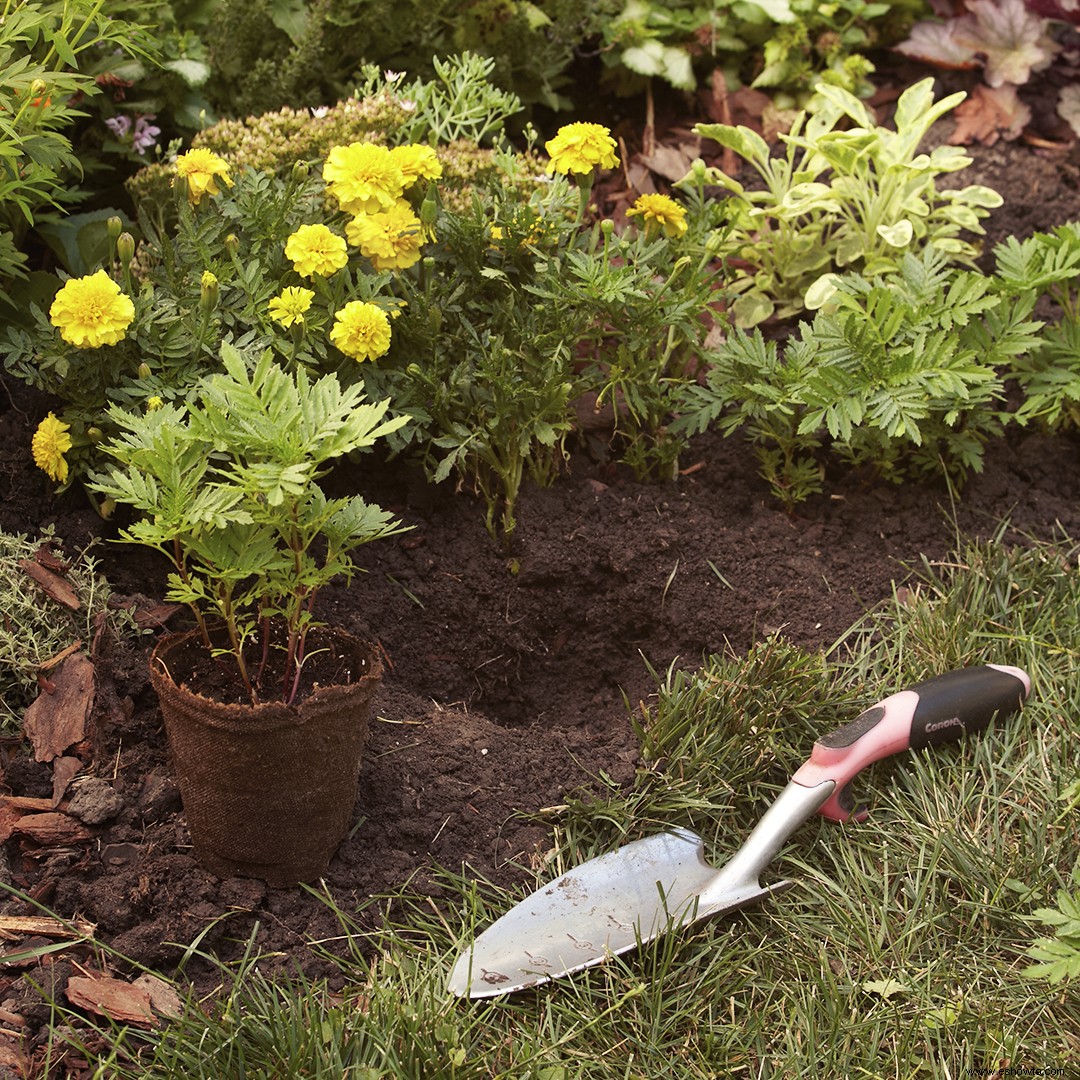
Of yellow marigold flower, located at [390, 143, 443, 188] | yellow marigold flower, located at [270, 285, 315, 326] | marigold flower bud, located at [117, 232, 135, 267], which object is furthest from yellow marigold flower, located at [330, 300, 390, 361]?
marigold flower bud, located at [117, 232, 135, 267]

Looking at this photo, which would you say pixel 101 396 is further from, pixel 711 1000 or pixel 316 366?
pixel 711 1000

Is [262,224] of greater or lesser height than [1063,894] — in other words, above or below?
above

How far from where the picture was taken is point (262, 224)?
2.46 meters

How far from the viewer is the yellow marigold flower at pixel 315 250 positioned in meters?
2.32

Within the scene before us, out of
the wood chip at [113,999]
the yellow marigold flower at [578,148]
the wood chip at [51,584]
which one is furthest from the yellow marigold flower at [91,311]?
the wood chip at [113,999]

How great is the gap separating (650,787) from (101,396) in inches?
51.0

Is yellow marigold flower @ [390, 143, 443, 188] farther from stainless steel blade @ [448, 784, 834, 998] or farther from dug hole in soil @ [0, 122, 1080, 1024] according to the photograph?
stainless steel blade @ [448, 784, 834, 998]

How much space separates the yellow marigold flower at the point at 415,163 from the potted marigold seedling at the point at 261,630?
0.67 m

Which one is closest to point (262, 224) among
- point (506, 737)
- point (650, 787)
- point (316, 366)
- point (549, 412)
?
point (316, 366)

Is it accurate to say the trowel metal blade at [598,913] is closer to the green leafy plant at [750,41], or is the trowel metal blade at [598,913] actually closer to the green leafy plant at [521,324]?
the green leafy plant at [521,324]

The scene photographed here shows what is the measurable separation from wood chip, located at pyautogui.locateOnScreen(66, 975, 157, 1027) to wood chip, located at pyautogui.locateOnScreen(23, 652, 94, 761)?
451 mm

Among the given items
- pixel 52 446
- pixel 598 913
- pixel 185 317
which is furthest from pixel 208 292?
pixel 598 913

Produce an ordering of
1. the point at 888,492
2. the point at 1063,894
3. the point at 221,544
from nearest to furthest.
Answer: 1. the point at 1063,894
2. the point at 221,544
3. the point at 888,492

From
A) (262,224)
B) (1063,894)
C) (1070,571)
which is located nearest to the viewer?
(1063,894)
